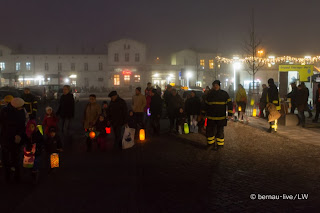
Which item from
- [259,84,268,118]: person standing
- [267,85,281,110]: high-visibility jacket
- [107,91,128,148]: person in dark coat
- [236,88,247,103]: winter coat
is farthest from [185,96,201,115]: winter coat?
[259,84,268,118]: person standing

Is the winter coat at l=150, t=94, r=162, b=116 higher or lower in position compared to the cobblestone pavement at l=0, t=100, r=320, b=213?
higher

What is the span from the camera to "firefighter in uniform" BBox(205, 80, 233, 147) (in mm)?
10570

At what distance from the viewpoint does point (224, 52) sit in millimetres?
74375

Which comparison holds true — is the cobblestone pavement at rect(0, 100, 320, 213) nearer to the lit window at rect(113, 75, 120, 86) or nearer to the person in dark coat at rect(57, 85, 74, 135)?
the person in dark coat at rect(57, 85, 74, 135)

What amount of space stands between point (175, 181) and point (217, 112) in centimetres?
361

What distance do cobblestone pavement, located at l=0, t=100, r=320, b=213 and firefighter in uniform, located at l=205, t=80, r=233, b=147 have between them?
432 mm

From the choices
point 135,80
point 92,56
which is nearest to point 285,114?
point 135,80

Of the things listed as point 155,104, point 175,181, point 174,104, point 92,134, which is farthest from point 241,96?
point 175,181

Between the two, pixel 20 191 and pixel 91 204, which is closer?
pixel 91 204

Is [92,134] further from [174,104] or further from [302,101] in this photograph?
[302,101]

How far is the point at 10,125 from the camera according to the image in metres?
7.36

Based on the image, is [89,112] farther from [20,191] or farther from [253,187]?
[253,187]

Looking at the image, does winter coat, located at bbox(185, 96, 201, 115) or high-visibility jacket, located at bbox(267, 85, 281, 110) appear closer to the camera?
high-visibility jacket, located at bbox(267, 85, 281, 110)

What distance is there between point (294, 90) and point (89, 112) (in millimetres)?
11184
